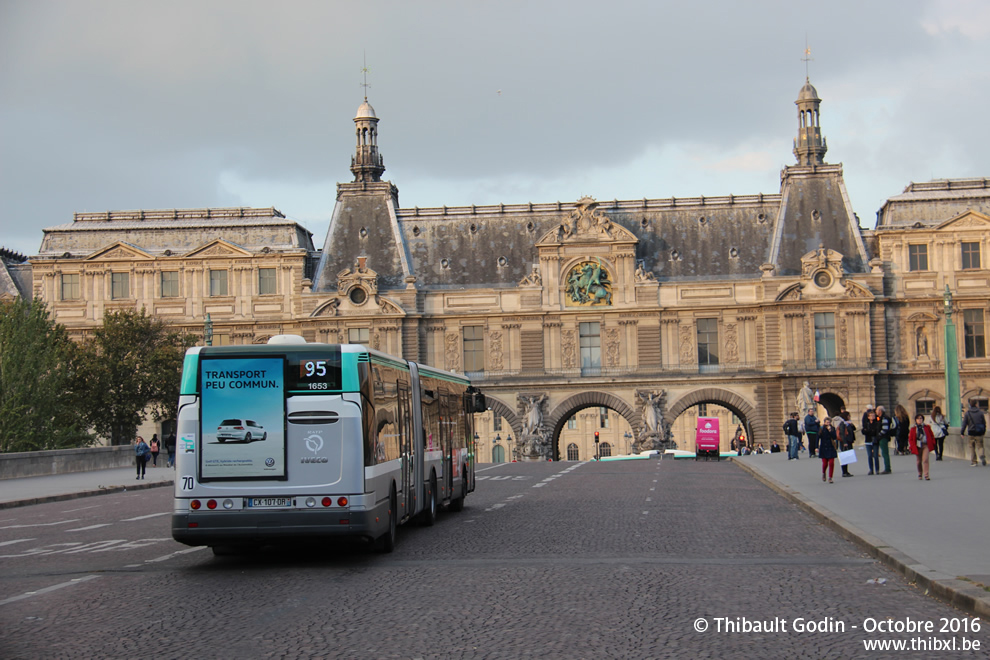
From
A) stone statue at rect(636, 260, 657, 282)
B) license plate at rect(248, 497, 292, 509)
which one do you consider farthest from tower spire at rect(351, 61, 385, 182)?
license plate at rect(248, 497, 292, 509)

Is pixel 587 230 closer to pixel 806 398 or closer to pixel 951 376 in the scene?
pixel 806 398

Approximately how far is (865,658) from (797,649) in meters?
0.58

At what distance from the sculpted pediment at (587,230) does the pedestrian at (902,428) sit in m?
30.7

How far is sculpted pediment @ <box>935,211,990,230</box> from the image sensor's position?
234 feet

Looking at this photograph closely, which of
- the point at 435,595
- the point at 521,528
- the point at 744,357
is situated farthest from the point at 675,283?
the point at 435,595

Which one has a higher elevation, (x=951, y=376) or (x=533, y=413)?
(x=951, y=376)

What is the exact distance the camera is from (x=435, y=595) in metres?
13.2

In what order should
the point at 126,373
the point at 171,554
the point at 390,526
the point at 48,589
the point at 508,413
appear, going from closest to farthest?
the point at 48,589 → the point at 390,526 → the point at 171,554 → the point at 126,373 → the point at 508,413

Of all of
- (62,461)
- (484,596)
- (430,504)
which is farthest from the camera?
(62,461)

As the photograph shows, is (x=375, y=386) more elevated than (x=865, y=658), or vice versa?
(x=375, y=386)

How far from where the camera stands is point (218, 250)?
245 feet

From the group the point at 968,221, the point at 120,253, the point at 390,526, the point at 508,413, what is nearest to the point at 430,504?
the point at 390,526

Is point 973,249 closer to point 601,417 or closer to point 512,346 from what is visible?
point 512,346

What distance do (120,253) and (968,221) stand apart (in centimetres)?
4965
